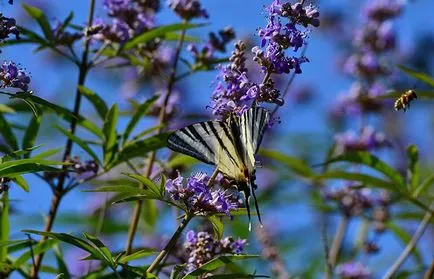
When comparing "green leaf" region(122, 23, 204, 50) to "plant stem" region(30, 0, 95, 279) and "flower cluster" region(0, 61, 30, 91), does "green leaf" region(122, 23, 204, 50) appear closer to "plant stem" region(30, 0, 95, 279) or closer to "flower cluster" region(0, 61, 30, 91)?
"plant stem" region(30, 0, 95, 279)

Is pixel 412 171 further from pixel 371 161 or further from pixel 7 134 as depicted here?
pixel 7 134

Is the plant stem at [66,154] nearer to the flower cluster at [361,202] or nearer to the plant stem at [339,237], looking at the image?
the plant stem at [339,237]

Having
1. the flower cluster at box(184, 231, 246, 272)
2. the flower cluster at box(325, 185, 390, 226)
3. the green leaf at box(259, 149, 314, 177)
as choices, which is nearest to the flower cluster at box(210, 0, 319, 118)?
the flower cluster at box(184, 231, 246, 272)

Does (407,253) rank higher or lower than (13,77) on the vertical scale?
lower

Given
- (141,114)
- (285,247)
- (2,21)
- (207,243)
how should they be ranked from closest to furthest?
(2,21) → (207,243) → (141,114) → (285,247)

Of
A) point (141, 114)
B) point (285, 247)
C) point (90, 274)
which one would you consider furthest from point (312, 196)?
point (90, 274)

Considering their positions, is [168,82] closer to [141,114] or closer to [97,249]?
[141,114]

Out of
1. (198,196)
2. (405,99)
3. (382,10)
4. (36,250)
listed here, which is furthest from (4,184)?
(382,10)
